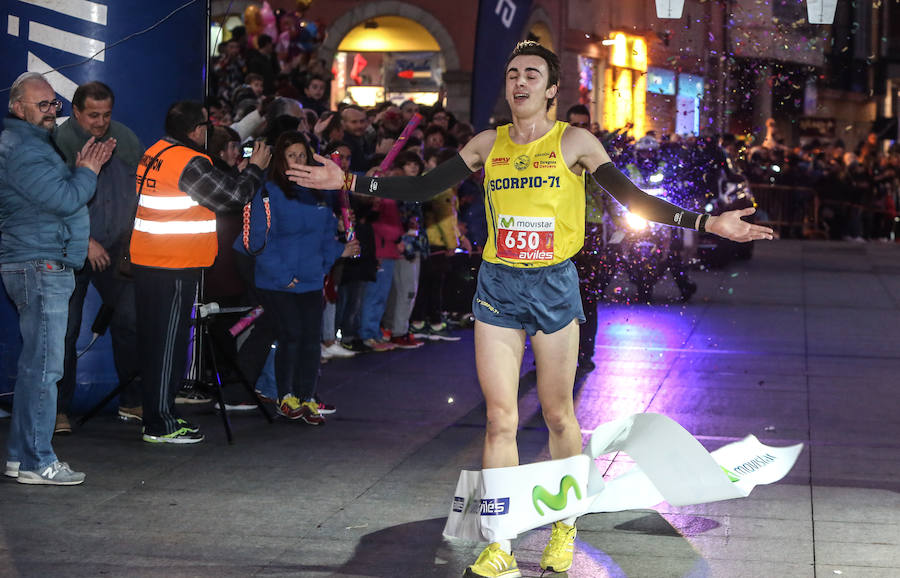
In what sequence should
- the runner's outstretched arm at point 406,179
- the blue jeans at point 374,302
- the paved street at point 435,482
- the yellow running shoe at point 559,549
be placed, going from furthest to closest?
the blue jeans at point 374,302, the runner's outstretched arm at point 406,179, the paved street at point 435,482, the yellow running shoe at point 559,549

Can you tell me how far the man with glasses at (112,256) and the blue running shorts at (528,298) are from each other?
325 centimetres

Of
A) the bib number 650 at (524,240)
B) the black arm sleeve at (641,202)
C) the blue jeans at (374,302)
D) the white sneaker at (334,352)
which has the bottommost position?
the white sneaker at (334,352)

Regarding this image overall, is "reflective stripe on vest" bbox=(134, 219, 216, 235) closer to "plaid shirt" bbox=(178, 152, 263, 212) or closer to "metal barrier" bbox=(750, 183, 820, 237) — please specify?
"plaid shirt" bbox=(178, 152, 263, 212)

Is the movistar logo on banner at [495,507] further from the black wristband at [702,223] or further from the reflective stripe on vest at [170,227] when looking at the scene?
the reflective stripe on vest at [170,227]

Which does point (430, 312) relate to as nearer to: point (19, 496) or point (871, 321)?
point (871, 321)

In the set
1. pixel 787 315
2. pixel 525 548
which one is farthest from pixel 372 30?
pixel 525 548

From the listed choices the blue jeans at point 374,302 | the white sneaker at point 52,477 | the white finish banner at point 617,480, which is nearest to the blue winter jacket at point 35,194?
the white sneaker at point 52,477

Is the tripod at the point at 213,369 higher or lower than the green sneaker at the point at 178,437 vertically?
higher

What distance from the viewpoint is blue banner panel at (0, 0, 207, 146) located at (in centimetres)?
816

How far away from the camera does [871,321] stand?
46.2ft

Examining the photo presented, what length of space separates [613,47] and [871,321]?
4660 mm

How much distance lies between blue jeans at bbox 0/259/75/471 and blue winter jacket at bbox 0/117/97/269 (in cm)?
8

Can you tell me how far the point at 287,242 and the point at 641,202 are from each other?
3.44 m

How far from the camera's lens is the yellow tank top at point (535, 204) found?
5258mm
